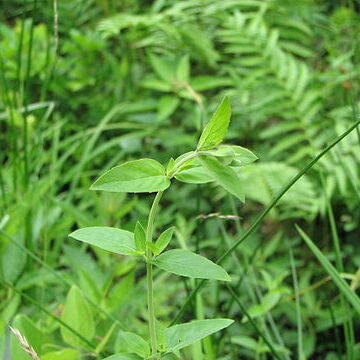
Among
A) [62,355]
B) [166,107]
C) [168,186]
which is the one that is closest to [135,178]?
[168,186]

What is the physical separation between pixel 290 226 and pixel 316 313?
368 millimetres

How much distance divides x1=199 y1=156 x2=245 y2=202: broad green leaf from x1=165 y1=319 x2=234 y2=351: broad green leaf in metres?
0.11

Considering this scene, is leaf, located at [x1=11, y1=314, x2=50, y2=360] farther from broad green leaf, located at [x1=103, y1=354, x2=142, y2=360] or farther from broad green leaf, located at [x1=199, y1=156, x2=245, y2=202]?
broad green leaf, located at [x1=199, y1=156, x2=245, y2=202]

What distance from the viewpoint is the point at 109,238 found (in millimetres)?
471

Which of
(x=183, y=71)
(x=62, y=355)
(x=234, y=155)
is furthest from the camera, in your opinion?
(x=183, y=71)

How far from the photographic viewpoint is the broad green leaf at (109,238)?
1.49ft

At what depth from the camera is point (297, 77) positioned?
5.25ft

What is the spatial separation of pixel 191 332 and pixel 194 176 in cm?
13

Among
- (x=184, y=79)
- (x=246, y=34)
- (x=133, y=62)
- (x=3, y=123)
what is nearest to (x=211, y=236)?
(x=184, y=79)

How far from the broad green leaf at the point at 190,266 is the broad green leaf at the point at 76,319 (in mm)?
271

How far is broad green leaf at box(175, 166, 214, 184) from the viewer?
0.45 meters

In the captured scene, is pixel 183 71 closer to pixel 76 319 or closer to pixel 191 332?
pixel 76 319

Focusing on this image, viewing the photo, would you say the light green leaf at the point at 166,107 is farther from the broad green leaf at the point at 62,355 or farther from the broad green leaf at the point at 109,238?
the broad green leaf at the point at 109,238

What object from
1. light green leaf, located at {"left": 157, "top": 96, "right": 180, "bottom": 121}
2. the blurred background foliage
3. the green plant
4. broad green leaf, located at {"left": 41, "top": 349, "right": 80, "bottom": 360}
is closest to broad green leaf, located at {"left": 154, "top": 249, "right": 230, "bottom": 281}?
the green plant
